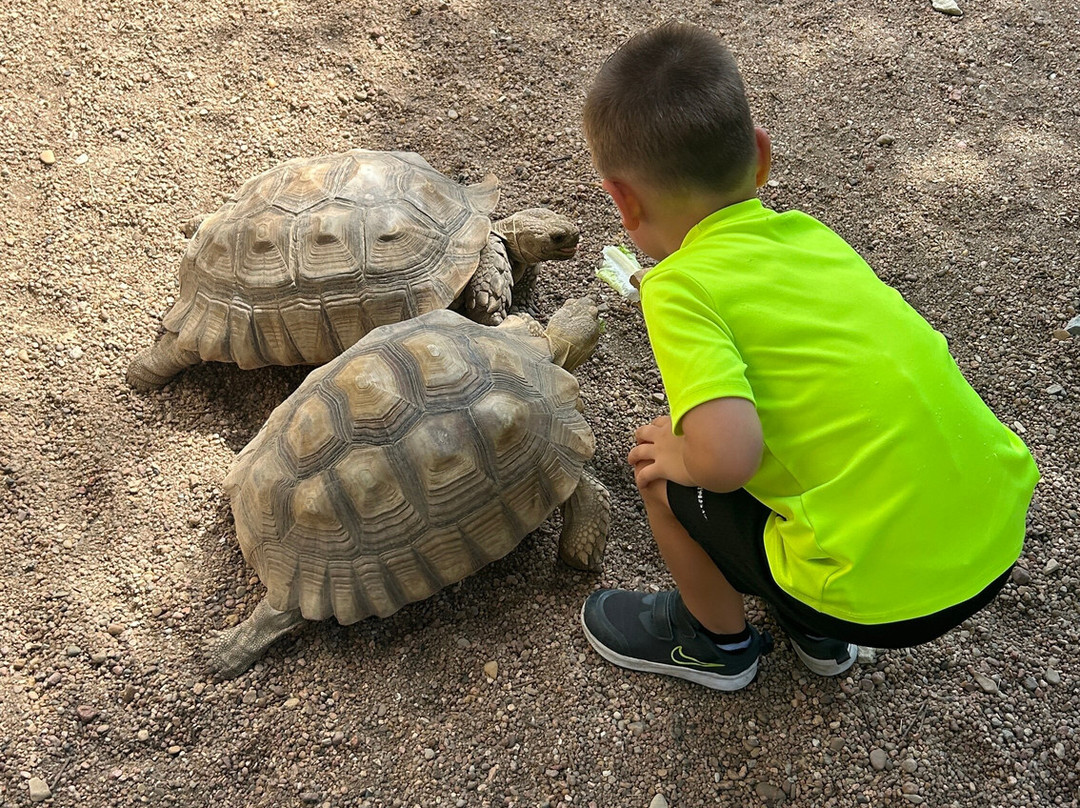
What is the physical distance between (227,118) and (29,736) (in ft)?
8.84

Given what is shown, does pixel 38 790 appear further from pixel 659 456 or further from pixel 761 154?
pixel 761 154

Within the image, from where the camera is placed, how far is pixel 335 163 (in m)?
3.00

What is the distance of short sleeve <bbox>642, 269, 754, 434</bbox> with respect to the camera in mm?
1423

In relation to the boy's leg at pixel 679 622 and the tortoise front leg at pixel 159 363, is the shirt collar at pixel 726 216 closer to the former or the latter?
the boy's leg at pixel 679 622

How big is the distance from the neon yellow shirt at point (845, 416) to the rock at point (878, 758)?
67 centimetres

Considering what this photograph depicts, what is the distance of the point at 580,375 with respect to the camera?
9.87 ft

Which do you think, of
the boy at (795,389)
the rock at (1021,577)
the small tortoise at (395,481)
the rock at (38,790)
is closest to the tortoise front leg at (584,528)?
the small tortoise at (395,481)

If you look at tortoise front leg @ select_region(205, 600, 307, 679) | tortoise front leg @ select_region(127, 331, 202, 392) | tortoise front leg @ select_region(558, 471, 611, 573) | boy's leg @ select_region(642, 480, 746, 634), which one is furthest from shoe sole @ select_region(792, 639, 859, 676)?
tortoise front leg @ select_region(127, 331, 202, 392)

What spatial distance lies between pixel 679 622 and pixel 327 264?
1636 millimetres

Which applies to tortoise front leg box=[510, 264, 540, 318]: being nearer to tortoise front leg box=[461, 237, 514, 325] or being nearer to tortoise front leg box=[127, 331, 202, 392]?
tortoise front leg box=[461, 237, 514, 325]

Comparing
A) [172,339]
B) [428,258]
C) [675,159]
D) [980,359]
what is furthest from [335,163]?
[980,359]

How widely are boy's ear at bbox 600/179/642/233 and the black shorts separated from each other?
60 cm

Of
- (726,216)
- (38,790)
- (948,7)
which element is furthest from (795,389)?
(948,7)

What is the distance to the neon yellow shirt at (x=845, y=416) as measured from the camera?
1484 millimetres
